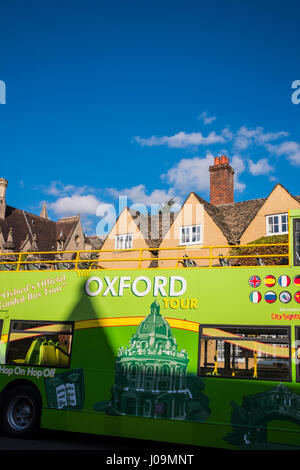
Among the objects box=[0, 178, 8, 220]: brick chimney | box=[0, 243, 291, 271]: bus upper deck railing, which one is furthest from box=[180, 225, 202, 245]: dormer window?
box=[0, 178, 8, 220]: brick chimney

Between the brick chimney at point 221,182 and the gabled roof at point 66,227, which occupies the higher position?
the gabled roof at point 66,227

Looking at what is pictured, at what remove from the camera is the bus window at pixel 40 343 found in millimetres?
9094

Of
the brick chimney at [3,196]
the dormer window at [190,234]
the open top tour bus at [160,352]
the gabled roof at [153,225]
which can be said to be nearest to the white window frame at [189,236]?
the dormer window at [190,234]

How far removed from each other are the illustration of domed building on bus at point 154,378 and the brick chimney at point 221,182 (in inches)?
865

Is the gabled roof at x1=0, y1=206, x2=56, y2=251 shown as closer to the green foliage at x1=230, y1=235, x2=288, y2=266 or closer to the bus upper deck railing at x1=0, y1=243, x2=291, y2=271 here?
the bus upper deck railing at x1=0, y1=243, x2=291, y2=271

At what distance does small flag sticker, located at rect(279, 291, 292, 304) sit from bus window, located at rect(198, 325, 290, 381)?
503 millimetres

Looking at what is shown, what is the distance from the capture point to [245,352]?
762 centimetres

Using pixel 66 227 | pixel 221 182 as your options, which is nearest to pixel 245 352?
pixel 221 182

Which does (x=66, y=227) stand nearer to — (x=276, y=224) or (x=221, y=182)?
(x=221, y=182)

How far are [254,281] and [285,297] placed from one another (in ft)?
2.06

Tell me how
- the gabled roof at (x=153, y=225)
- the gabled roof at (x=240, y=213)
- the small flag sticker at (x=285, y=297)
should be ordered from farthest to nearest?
the gabled roof at (x=153, y=225), the gabled roof at (x=240, y=213), the small flag sticker at (x=285, y=297)

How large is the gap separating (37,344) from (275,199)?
20121 millimetres

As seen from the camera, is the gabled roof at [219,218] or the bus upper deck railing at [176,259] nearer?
the bus upper deck railing at [176,259]

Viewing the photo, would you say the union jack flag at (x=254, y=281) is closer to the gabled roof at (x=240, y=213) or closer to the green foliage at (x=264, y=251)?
the green foliage at (x=264, y=251)
